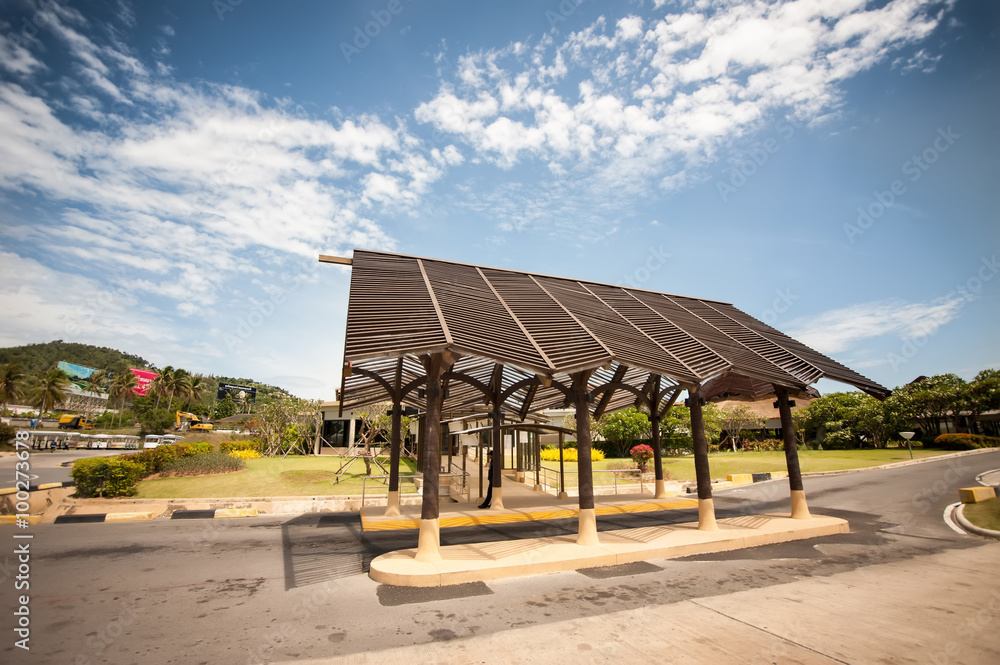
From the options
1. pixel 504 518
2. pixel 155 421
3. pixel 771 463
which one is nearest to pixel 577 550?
pixel 504 518

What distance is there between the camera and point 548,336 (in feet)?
33.0

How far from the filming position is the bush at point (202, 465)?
1988 cm

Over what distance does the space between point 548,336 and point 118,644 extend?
8167 millimetres

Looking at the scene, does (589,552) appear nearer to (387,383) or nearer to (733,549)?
(733,549)

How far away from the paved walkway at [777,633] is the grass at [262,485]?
48.0 feet

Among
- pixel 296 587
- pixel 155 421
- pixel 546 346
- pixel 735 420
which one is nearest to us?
pixel 296 587

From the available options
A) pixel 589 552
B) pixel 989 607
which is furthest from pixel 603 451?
pixel 989 607

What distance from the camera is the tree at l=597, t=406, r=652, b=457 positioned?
106 ft

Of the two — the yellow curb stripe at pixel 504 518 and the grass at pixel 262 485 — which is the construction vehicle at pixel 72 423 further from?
the yellow curb stripe at pixel 504 518

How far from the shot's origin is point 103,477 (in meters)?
16.6

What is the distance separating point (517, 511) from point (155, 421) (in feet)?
198

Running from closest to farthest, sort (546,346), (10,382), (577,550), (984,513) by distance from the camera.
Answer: (577,550) < (546,346) < (984,513) < (10,382)

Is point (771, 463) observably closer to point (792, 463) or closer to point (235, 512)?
point (792, 463)

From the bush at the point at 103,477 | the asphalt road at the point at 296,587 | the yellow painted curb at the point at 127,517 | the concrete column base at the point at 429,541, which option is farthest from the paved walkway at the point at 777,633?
the bush at the point at 103,477
